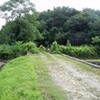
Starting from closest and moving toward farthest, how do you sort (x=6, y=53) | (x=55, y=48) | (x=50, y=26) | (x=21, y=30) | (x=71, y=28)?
1. (x=6, y=53)
2. (x=55, y=48)
3. (x=21, y=30)
4. (x=71, y=28)
5. (x=50, y=26)

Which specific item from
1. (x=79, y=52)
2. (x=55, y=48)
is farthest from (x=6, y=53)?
(x=79, y=52)

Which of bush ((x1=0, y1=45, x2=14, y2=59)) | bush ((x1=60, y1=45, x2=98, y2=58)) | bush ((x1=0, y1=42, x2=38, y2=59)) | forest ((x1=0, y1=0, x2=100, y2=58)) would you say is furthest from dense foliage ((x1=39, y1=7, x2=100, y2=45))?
bush ((x1=0, y1=45, x2=14, y2=59))

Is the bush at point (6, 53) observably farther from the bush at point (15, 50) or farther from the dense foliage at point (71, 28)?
the dense foliage at point (71, 28)

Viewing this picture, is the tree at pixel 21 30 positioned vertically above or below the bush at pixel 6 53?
above

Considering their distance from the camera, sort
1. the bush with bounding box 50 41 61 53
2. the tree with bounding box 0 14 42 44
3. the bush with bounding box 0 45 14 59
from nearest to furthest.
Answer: the bush with bounding box 0 45 14 59, the bush with bounding box 50 41 61 53, the tree with bounding box 0 14 42 44

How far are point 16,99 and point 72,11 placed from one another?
66.9 meters

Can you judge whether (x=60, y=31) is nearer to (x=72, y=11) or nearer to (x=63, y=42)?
(x=63, y=42)

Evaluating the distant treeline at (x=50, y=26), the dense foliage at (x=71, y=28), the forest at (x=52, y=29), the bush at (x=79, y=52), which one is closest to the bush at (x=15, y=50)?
the forest at (x=52, y=29)

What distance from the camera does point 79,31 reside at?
66.9 meters

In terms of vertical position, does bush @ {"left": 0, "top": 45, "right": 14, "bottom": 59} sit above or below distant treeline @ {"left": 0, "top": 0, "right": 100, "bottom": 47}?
below

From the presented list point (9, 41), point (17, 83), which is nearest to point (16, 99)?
point (17, 83)

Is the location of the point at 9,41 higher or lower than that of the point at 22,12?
lower

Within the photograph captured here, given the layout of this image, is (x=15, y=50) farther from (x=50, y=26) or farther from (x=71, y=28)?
(x=50, y=26)

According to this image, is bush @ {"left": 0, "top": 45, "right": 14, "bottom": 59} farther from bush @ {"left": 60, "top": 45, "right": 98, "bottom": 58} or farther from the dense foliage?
the dense foliage
